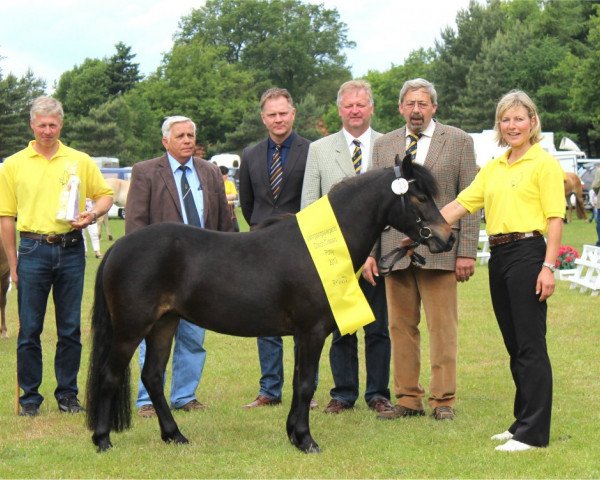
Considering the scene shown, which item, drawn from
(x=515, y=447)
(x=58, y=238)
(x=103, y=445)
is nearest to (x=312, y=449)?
(x=515, y=447)

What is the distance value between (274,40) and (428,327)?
85804 mm

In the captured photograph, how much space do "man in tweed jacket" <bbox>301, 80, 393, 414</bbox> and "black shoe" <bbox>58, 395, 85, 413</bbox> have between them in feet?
7.24

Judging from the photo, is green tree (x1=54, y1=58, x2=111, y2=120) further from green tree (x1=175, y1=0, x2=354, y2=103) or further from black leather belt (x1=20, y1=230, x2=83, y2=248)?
black leather belt (x1=20, y1=230, x2=83, y2=248)

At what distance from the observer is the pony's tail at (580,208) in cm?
3384

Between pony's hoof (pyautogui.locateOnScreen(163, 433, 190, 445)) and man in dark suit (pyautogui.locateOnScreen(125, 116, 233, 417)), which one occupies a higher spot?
man in dark suit (pyautogui.locateOnScreen(125, 116, 233, 417))

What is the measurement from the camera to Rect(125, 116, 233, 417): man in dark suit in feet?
25.9

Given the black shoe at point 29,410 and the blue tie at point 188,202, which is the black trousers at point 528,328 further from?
the black shoe at point 29,410

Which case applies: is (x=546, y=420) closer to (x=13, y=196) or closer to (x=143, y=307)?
(x=143, y=307)

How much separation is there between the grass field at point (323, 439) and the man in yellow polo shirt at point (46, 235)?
454 mm

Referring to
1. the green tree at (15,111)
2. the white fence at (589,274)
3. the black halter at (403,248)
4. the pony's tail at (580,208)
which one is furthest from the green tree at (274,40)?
the black halter at (403,248)

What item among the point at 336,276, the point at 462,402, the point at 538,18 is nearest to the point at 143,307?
the point at 336,276

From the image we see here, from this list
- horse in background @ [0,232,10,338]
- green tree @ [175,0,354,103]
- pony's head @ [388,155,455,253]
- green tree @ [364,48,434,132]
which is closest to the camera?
pony's head @ [388,155,455,253]

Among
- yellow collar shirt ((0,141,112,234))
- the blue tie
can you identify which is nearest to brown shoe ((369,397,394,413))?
the blue tie

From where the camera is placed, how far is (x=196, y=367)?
27.0 feet
